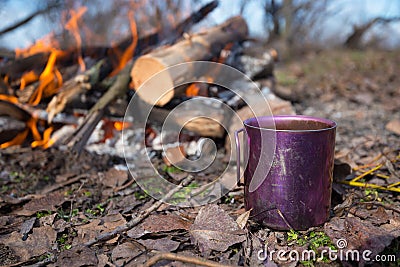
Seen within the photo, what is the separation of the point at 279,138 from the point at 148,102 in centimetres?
158

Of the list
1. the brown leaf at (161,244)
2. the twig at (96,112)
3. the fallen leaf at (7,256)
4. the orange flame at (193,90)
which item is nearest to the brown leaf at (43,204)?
the fallen leaf at (7,256)

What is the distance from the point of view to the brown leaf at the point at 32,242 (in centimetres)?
185

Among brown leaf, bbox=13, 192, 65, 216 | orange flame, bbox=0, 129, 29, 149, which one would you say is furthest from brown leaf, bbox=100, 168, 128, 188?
orange flame, bbox=0, 129, 29, 149

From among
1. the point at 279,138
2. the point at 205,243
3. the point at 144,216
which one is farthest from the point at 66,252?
the point at 279,138

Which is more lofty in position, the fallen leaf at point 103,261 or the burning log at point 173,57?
the burning log at point 173,57

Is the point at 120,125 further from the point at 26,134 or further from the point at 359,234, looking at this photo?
the point at 359,234

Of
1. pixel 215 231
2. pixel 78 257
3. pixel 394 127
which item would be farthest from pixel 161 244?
pixel 394 127

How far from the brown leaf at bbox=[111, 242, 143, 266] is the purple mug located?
652 millimetres

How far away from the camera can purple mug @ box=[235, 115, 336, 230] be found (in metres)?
1.82

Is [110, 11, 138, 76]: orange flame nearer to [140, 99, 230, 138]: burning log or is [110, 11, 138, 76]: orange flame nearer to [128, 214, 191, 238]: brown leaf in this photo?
[140, 99, 230, 138]: burning log

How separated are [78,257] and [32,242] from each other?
34 cm

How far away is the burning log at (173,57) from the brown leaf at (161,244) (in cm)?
147

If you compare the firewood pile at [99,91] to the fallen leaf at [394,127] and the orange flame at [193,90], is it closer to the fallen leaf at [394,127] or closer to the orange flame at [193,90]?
the orange flame at [193,90]

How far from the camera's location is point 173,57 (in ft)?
10.6
